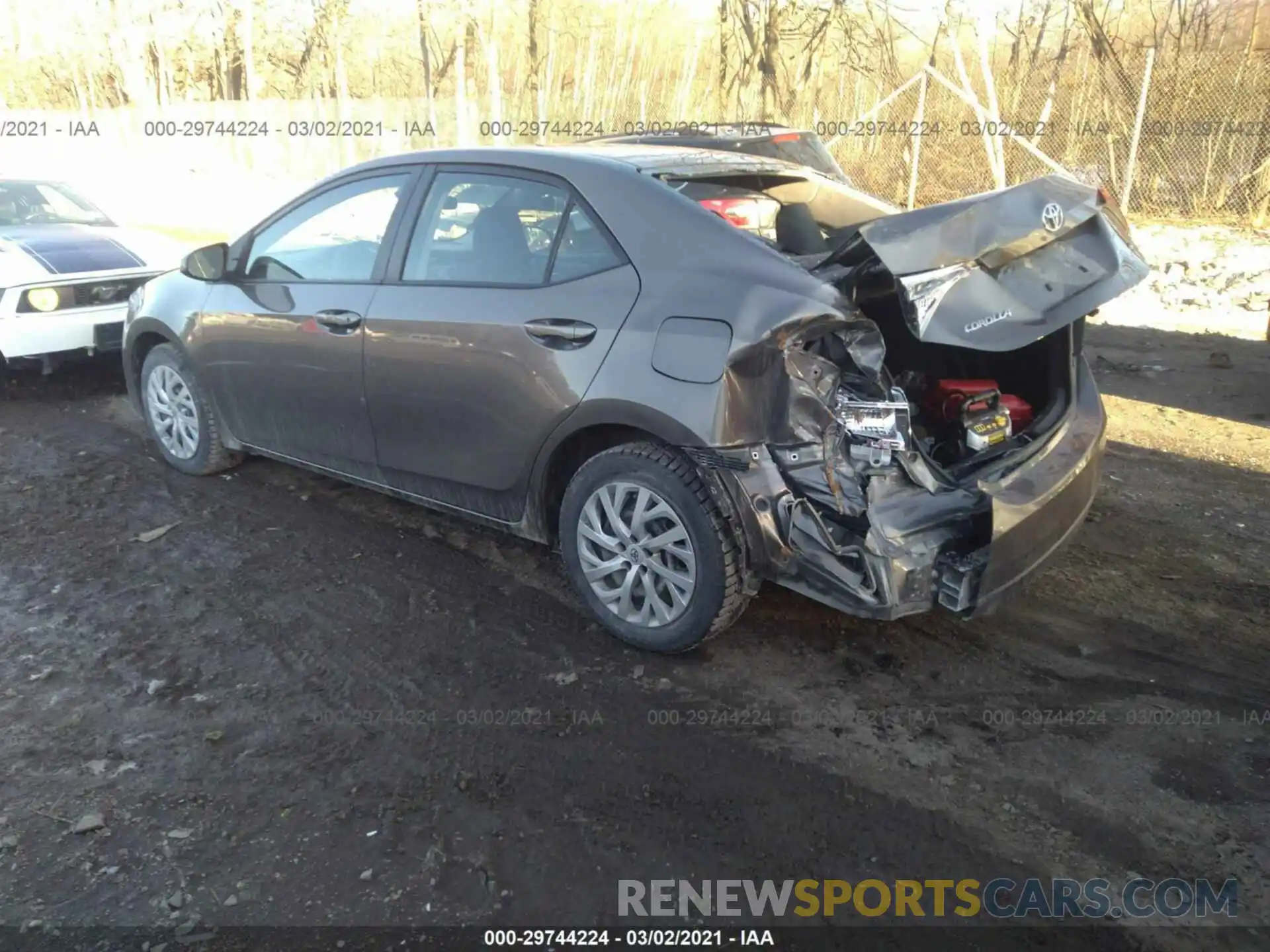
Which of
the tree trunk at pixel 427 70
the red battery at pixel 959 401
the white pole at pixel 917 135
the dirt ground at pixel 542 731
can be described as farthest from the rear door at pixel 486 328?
the tree trunk at pixel 427 70

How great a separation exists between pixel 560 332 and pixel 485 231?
0.68 m

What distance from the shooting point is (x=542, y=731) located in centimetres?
330

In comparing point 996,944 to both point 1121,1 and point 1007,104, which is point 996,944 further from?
point 1121,1

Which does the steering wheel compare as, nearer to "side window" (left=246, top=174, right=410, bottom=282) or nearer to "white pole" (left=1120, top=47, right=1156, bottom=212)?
"side window" (left=246, top=174, right=410, bottom=282)

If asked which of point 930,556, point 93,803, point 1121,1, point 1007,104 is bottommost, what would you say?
point 93,803

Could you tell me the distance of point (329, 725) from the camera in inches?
132

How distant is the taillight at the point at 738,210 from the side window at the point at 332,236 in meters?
1.38

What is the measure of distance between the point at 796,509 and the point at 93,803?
2333 mm

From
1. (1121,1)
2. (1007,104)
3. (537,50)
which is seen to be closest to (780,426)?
(1007,104)

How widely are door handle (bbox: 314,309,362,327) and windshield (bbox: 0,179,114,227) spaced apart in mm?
4456

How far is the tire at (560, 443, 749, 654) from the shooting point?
3.39m

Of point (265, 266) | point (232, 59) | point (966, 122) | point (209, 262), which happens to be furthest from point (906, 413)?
point (232, 59)
